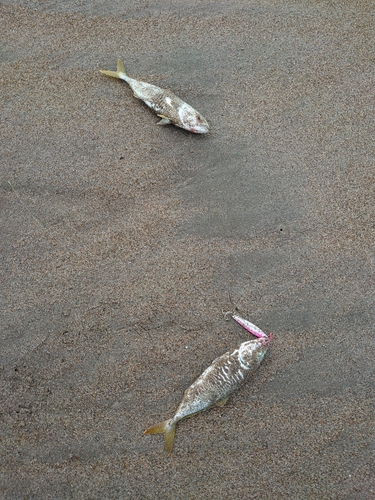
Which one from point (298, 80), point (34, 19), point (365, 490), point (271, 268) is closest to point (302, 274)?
point (271, 268)

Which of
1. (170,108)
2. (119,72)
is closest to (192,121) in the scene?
(170,108)

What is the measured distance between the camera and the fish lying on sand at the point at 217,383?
3713 millimetres

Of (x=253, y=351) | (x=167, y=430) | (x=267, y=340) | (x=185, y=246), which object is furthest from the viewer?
(x=185, y=246)

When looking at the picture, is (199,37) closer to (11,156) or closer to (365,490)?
(11,156)

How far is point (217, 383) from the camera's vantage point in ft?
12.3

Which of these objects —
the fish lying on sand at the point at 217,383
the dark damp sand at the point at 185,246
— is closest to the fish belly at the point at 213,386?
the fish lying on sand at the point at 217,383

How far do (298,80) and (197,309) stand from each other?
2212 mm

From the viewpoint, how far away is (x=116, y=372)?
3875mm

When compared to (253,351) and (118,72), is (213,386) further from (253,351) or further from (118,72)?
(118,72)

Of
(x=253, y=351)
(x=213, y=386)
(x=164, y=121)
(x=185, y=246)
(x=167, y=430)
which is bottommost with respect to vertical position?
(x=167, y=430)

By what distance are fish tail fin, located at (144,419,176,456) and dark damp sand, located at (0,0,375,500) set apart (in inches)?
2.1

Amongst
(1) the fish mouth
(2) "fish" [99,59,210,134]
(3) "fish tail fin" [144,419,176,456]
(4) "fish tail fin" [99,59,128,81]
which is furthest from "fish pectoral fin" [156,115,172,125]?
(3) "fish tail fin" [144,419,176,456]

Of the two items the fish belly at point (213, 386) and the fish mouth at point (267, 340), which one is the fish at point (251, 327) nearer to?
the fish mouth at point (267, 340)

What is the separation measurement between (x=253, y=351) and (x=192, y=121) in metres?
1.83
